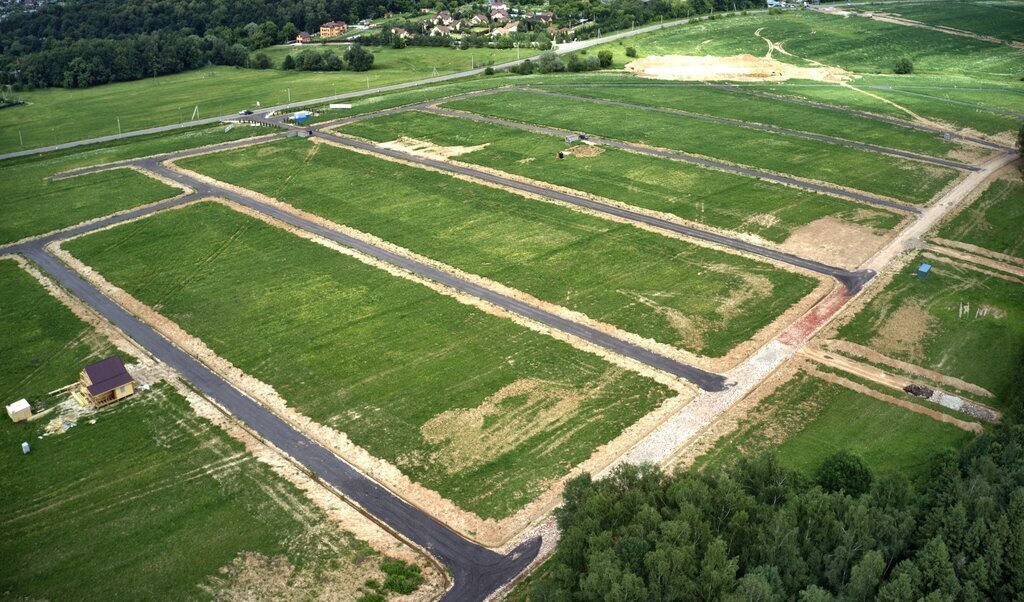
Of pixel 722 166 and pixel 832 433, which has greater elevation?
pixel 722 166

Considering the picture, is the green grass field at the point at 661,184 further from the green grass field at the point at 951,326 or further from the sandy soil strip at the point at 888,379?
the sandy soil strip at the point at 888,379

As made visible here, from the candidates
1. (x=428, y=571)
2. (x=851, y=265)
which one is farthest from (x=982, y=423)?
(x=428, y=571)

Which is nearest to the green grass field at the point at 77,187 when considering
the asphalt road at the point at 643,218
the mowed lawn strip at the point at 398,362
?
the mowed lawn strip at the point at 398,362

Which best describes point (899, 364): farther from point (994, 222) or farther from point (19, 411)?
point (19, 411)

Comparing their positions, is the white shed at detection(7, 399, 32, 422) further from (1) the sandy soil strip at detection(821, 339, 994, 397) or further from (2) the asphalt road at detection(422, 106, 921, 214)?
(2) the asphalt road at detection(422, 106, 921, 214)

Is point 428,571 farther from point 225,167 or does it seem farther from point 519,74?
point 519,74

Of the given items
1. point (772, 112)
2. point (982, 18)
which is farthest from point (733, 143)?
point (982, 18)
